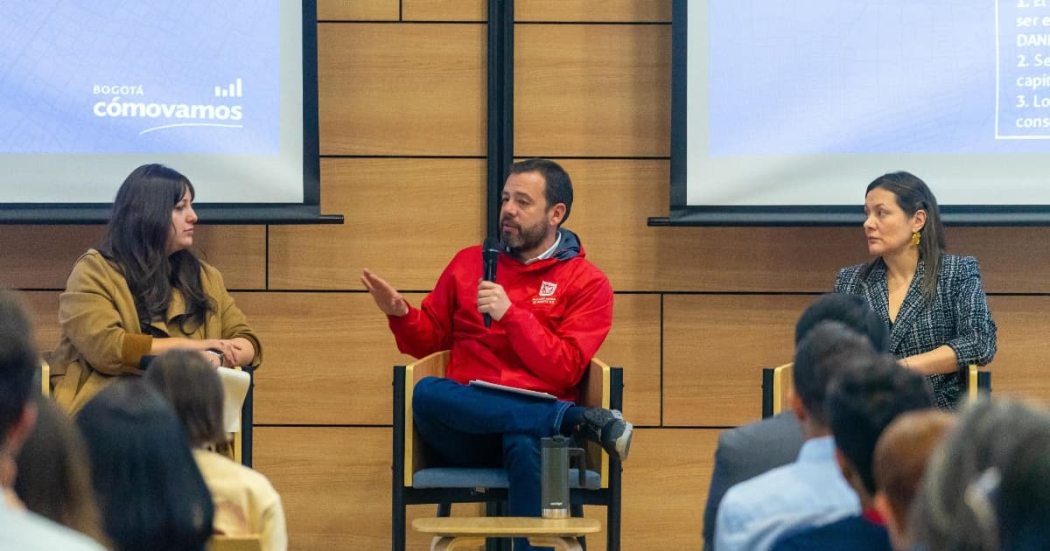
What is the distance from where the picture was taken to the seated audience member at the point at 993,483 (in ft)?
3.89

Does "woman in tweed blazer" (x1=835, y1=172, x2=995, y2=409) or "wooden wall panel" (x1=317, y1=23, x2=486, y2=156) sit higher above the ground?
"wooden wall panel" (x1=317, y1=23, x2=486, y2=156)

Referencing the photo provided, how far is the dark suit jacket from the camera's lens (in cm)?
227

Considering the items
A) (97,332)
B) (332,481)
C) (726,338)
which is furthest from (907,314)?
(97,332)

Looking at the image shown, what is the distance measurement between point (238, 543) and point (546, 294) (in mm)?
2241

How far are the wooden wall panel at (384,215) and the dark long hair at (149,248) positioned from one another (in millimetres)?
696

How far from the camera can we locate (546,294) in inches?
162

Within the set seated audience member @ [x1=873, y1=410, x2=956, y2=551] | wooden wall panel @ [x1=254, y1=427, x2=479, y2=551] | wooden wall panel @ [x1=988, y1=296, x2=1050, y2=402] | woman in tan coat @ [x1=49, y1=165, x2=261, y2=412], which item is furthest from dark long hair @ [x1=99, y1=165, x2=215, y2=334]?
seated audience member @ [x1=873, y1=410, x2=956, y2=551]

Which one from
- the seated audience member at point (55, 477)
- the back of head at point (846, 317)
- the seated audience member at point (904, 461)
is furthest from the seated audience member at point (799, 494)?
the seated audience member at point (55, 477)

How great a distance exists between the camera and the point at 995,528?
121cm

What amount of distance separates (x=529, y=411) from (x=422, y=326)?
1.76 feet

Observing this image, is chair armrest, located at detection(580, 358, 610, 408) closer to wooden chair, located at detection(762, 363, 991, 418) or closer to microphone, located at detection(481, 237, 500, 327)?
microphone, located at detection(481, 237, 500, 327)

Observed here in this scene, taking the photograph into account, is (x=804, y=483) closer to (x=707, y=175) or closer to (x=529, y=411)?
(x=529, y=411)

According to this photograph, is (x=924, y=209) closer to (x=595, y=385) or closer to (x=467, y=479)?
(x=595, y=385)

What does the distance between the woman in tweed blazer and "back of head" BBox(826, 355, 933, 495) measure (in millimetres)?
2400
